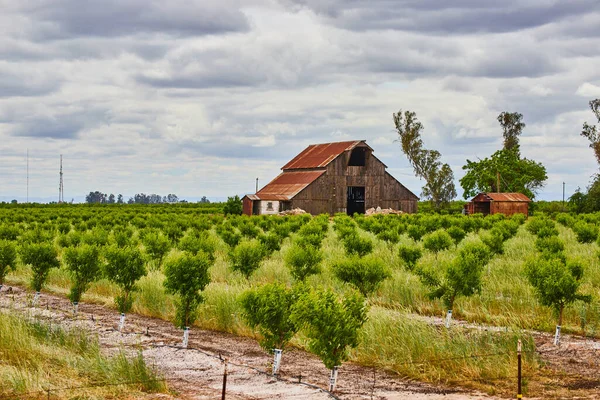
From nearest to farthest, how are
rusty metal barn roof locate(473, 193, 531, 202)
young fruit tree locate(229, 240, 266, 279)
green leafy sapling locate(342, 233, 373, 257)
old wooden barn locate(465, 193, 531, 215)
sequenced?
young fruit tree locate(229, 240, 266, 279) → green leafy sapling locate(342, 233, 373, 257) → old wooden barn locate(465, 193, 531, 215) → rusty metal barn roof locate(473, 193, 531, 202)

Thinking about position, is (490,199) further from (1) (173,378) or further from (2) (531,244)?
(1) (173,378)

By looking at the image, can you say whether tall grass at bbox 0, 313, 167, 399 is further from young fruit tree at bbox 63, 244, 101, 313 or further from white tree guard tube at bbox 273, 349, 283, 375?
young fruit tree at bbox 63, 244, 101, 313

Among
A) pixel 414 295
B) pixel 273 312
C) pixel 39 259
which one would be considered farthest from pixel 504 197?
pixel 273 312

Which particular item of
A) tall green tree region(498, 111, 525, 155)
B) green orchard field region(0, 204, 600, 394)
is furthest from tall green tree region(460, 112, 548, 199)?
green orchard field region(0, 204, 600, 394)

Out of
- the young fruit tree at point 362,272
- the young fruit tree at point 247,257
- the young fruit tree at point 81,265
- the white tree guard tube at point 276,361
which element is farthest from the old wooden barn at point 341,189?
the white tree guard tube at point 276,361

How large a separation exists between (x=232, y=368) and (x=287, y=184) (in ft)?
177

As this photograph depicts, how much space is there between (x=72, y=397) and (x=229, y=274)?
647 inches

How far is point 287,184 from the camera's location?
69312 mm

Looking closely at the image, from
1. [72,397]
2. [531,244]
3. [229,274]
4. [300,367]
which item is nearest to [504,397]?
[300,367]

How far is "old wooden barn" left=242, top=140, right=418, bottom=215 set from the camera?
6500cm

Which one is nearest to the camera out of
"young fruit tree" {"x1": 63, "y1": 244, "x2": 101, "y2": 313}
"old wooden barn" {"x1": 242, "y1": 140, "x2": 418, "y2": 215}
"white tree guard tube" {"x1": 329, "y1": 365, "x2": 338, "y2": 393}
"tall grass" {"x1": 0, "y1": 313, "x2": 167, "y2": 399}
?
"tall grass" {"x1": 0, "y1": 313, "x2": 167, "y2": 399}

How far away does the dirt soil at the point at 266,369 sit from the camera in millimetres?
13461

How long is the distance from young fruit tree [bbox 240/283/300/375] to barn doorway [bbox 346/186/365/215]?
52748 millimetres

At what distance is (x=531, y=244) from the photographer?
122ft
